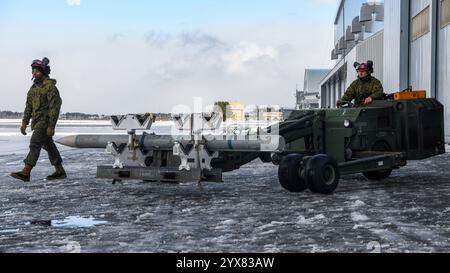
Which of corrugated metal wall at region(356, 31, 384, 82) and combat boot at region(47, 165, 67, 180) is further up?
corrugated metal wall at region(356, 31, 384, 82)

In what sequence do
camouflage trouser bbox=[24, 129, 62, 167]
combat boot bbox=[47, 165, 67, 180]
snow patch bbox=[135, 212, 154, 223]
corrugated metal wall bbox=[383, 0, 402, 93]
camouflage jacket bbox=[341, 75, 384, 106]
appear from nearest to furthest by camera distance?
snow patch bbox=[135, 212, 154, 223] < camouflage trouser bbox=[24, 129, 62, 167] < camouflage jacket bbox=[341, 75, 384, 106] < combat boot bbox=[47, 165, 67, 180] < corrugated metal wall bbox=[383, 0, 402, 93]

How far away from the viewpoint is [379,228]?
5168mm

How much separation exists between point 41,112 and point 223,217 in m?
4.74

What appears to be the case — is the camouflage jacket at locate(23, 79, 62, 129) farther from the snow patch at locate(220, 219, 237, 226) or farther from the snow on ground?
the snow patch at locate(220, 219, 237, 226)

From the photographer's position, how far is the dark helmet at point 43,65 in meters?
9.23

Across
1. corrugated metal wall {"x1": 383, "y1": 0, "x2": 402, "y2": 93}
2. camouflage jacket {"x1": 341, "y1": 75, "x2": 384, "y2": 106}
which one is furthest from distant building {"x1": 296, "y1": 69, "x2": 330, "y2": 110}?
camouflage jacket {"x1": 341, "y1": 75, "x2": 384, "y2": 106}

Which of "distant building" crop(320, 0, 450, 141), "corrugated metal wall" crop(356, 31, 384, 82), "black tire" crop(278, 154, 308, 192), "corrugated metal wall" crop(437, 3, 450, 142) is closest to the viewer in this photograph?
"black tire" crop(278, 154, 308, 192)

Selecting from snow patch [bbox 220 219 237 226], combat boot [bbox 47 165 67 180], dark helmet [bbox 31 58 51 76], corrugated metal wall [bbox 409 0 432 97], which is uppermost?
corrugated metal wall [bbox 409 0 432 97]

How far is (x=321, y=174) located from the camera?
7.28 m

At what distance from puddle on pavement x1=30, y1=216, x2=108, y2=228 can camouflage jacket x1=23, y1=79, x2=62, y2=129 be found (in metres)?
3.73

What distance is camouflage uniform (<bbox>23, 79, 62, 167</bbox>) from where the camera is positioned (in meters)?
9.05

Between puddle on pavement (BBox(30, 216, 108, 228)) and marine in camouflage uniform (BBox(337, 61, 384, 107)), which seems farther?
marine in camouflage uniform (BBox(337, 61, 384, 107))

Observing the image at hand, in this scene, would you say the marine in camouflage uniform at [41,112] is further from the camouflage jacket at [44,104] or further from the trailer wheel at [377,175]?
the trailer wheel at [377,175]

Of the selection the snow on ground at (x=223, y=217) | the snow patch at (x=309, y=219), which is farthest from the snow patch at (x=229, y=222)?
the snow patch at (x=309, y=219)
